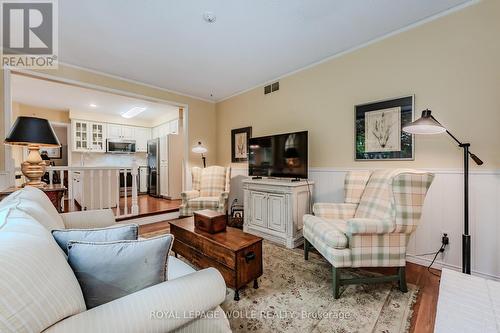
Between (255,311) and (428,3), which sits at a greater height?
(428,3)

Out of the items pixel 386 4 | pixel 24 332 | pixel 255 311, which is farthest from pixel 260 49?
pixel 24 332

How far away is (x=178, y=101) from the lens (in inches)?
170

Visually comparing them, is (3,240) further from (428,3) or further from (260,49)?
(428,3)

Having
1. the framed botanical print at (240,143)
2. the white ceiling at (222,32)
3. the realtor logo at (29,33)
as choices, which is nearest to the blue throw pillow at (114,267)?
the white ceiling at (222,32)

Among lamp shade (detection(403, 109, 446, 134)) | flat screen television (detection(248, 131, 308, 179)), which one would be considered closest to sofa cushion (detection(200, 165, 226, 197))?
flat screen television (detection(248, 131, 308, 179))

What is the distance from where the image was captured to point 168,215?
13.8 feet

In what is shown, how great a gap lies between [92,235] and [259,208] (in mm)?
2350

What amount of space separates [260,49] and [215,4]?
898 mm

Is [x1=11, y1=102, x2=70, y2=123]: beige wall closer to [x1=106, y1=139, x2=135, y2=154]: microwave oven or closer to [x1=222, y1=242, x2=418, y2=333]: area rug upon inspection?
[x1=106, y1=139, x2=135, y2=154]: microwave oven

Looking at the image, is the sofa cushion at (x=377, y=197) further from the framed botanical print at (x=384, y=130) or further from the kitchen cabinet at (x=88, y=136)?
the kitchen cabinet at (x=88, y=136)

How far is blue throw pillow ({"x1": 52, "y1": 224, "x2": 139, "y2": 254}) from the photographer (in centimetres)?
94

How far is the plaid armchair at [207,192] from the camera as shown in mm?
3506

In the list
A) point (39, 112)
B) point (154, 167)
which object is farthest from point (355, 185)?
point (39, 112)

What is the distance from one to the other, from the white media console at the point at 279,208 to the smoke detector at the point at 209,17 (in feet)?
6.50
